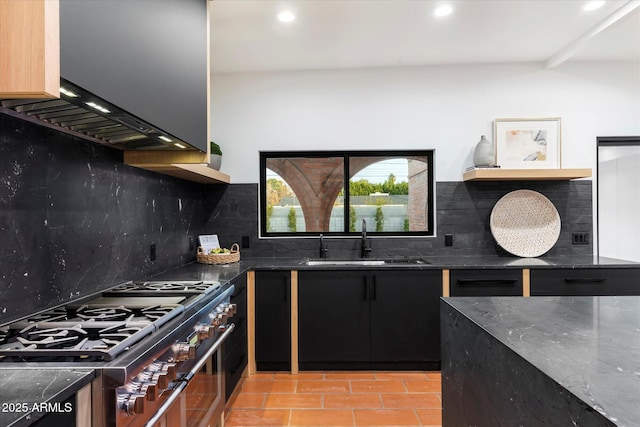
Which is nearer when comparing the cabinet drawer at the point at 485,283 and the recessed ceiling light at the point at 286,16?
the recessed ceiling light at the point at 286,16

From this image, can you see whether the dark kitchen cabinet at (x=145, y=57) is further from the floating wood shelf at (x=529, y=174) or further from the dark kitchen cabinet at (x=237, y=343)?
the floating wood shelf at (x=529, y=174)

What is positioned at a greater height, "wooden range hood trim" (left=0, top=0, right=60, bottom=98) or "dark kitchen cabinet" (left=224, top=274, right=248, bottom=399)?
"wooden range hood trim" (left=0, top=0, right=60, bottom=98)

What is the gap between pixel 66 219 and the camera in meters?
1.63

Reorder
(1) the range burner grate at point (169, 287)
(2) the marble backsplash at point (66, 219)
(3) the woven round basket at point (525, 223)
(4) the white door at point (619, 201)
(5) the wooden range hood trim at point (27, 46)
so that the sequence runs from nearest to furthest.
→ (5) the wooden range hood trim at point (27, 46), (2) the marble backsplash at point (66, 219), (1) the range burner grate at point (169, 287), (3) the woven round basket at point (525, 223), (4) the white door at point (619, 201)

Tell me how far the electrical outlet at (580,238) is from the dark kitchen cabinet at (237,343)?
9.68 feet

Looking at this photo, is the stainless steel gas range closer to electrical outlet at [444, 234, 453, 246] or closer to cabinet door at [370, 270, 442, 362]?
cabinet door at [370, 270, 442, 362]

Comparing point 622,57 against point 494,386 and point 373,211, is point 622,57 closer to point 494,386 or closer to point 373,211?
point 373,211

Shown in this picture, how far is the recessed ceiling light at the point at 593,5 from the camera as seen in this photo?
2325mm

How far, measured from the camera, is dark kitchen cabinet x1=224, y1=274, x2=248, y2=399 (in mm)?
2188

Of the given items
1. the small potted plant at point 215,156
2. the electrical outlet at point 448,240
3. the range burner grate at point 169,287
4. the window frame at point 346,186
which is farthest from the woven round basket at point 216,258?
the electrical outlet at point 448,240

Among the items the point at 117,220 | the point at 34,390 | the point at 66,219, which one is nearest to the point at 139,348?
the point at 34,390

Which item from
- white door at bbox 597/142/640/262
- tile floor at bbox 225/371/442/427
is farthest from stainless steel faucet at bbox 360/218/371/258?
white door at bbox 597/142/640/262

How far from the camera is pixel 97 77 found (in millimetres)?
1026

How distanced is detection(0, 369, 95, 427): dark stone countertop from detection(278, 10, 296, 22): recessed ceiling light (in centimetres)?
230
